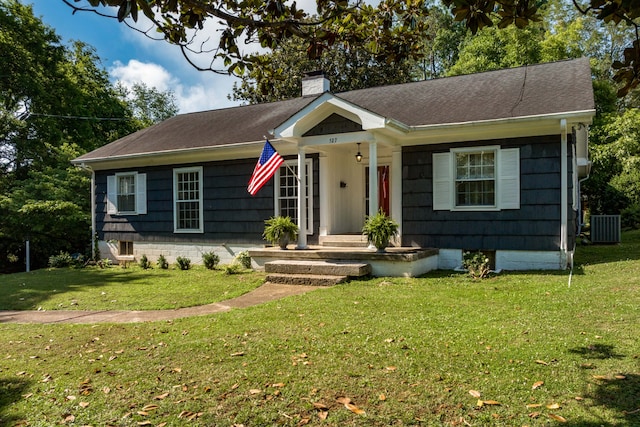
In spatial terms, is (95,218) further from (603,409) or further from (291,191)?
(603,409)

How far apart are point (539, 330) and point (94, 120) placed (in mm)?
26188

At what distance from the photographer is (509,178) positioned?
9266mm

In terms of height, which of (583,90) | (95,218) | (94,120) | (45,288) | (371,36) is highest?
(94,120)

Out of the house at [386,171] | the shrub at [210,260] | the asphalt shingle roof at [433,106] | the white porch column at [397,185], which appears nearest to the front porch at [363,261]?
the house at [386,171]

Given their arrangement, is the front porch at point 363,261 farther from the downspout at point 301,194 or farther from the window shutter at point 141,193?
the window shutter at point 141,193

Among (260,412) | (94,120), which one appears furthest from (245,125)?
(94,120)

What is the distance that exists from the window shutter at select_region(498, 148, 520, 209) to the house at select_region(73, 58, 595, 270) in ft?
0.07

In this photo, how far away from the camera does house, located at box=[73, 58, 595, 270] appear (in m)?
9.08

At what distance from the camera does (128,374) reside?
13.6 feet

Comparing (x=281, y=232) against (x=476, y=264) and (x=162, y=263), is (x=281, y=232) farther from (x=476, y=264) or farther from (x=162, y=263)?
(x=162, y=263)

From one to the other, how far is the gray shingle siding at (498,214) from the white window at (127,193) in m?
7.98

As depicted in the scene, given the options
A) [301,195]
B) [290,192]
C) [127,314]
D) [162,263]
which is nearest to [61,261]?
[162,263]

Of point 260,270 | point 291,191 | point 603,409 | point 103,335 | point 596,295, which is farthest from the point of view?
point 291,191

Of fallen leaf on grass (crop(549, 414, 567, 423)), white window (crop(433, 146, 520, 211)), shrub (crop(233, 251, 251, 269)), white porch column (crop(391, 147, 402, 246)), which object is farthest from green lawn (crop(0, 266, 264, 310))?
fallen leaf on grass (crop(549, 414, 567, 423))
